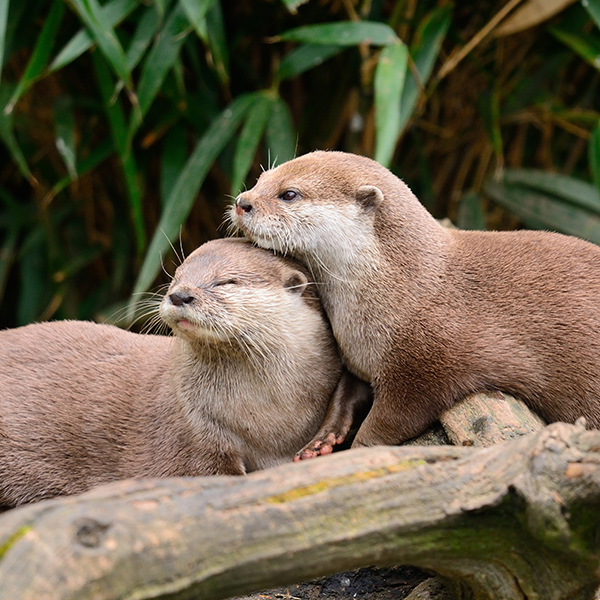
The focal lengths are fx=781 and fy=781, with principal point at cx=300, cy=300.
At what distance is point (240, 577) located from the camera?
110 cm

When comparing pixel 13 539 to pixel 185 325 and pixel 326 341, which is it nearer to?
pixel 185 325

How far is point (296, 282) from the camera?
1.88 m

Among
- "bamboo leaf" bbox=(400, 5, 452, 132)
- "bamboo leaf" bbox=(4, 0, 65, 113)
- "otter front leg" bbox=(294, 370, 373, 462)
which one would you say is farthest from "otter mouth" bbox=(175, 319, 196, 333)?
"bamboo leaf" bbox=(400, 5, 452, 132)

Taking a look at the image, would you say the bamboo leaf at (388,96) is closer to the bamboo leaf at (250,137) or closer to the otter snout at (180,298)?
the bamboo leaf at (250,137)

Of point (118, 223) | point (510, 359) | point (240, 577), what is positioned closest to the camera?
point (240, 577)

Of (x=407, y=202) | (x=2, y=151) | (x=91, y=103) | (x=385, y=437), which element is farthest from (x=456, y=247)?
(x=2, y=151)

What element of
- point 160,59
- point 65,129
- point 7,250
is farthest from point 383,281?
point 7,250

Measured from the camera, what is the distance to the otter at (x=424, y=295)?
170 cm

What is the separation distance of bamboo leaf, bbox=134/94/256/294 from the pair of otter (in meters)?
0.87

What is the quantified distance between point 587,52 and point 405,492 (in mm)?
2526

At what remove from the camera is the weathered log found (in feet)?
3.32

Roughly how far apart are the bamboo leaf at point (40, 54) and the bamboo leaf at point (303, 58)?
0.84 meters

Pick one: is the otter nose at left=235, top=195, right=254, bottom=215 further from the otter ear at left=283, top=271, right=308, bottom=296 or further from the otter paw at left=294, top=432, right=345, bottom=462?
the otter paw at left=294, top=432, right=345, bottom=462

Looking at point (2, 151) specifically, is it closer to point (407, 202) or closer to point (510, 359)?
point (407, 202)
